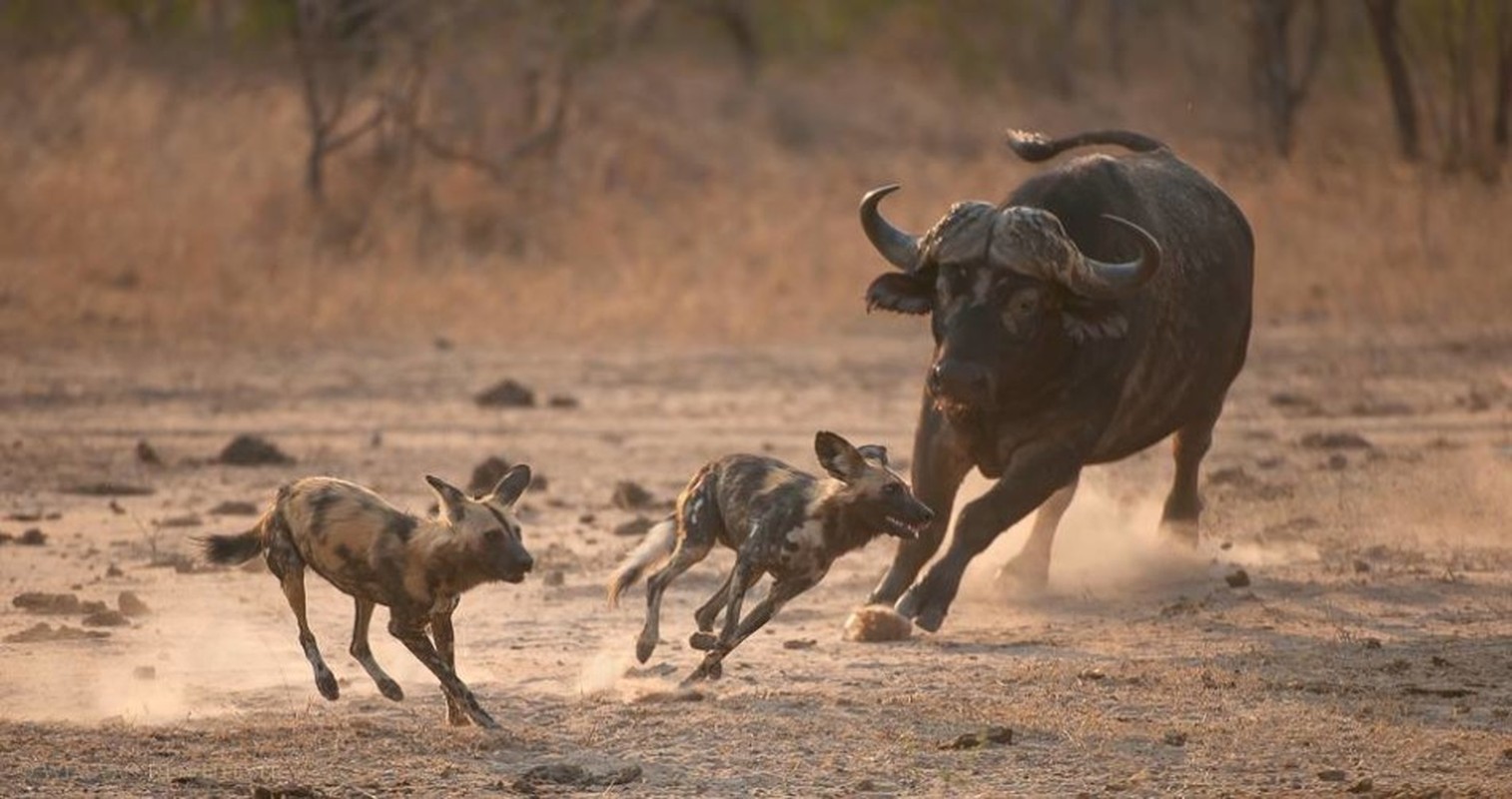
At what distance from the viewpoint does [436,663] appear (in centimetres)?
750

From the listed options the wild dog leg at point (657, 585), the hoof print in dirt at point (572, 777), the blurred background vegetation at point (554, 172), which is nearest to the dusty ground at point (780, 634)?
the hoof print in dirt at point (572, 777)

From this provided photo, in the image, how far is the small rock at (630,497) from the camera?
12.7 metres

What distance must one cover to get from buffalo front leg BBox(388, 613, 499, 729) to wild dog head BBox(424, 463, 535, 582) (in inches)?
13.1

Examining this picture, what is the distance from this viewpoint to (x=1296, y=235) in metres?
23.4

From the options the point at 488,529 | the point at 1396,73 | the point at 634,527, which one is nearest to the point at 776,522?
the point at 488,529

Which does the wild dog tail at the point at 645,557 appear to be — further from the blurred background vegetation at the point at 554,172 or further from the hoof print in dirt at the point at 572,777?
the blurred background vegetation at the point at 554,172

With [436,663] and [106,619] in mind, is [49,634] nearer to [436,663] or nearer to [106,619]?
[106,619]

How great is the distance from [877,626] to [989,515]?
A: 0.63 metres

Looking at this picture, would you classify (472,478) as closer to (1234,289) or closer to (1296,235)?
(1234,289)

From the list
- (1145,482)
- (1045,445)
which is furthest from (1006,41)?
(1045,445)

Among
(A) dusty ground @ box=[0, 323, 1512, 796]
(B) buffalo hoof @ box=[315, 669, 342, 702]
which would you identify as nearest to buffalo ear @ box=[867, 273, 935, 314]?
(A) dusty ground @ box=[0, 323, 1512, 796]

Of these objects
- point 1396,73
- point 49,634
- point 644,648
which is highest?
point 1396,73

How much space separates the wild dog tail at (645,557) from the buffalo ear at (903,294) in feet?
3.69

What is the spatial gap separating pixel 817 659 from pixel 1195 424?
10.6 ft
